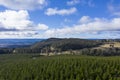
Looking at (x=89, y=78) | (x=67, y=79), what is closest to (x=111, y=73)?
(x=89, y=78)

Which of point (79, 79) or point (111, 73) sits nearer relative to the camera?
point (79, 79)

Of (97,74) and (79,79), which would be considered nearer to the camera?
(79,79)

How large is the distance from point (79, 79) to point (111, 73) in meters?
31.1

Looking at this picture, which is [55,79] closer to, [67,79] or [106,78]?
[67,79]

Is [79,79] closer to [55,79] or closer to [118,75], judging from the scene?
[55,79]

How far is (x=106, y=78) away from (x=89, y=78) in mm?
14023

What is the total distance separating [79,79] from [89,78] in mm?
10932

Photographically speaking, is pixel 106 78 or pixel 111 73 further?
pixel 111 73

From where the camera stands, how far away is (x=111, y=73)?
7844 inches

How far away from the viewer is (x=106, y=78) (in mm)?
185000

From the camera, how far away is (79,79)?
607ft

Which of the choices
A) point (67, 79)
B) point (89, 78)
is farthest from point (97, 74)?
point (67, 79)

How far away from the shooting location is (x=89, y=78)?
19188 cm

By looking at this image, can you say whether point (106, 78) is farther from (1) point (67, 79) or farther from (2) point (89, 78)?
(1) point (67, 79)
